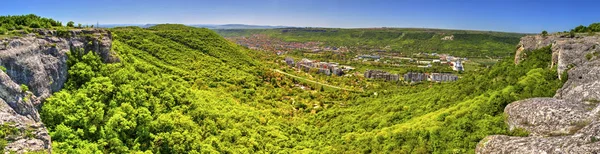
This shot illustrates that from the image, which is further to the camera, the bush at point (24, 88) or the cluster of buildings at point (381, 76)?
the cluster of buildings at point (381, 76)

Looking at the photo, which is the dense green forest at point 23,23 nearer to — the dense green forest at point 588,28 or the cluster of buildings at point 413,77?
the dense green forest at point 588,28

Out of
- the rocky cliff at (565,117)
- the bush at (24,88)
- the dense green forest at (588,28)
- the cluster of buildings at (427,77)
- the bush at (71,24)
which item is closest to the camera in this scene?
the rocky cliff at (565,117)

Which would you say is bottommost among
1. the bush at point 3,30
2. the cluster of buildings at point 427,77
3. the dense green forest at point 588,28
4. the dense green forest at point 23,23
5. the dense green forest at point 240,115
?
the cluster of buildings at point 427,77

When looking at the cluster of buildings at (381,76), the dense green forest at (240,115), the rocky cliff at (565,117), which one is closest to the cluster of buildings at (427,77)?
the cluster of buildings at (381,76)

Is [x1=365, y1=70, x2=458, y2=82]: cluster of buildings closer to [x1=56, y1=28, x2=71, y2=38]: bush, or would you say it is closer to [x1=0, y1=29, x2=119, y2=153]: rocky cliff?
[x1=0, y1=29, x2=119, y2=153]: rocky cliff

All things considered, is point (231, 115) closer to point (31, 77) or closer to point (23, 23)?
point (23, 23)

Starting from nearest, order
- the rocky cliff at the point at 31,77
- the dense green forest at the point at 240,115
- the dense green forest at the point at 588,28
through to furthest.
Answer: the rocky cliff at the point at 31,77 < the dense green forest at the point at 240,115 < the dense green forest at the point at 588,28

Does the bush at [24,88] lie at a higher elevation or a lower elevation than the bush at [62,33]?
lower
